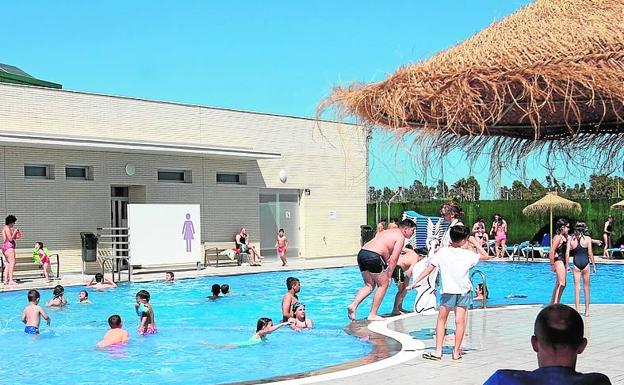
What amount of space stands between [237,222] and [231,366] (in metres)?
17.2

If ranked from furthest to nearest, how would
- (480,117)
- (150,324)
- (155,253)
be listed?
1. (155,253)
2. (150,324)
3. (480,117)

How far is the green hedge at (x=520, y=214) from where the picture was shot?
95.6ft

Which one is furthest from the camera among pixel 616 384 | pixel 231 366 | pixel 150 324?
pixel 150 324

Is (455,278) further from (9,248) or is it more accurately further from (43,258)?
(43,258)

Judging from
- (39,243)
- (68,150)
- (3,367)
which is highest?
(68,150)

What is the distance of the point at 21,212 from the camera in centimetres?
2127

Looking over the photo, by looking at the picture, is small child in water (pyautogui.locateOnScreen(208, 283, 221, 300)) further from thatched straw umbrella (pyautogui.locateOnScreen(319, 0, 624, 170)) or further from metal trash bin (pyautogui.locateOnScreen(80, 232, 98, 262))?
thatched straw umbrella (pyautogui.locateOnScreen(319, 0, 624, 170))

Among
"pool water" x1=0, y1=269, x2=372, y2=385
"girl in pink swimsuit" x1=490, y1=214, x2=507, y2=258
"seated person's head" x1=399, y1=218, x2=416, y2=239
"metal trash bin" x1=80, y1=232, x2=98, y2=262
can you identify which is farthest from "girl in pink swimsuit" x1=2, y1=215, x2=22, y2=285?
"girl in pink swimsuit" x1=490, y1=214, x2=507, y2=258

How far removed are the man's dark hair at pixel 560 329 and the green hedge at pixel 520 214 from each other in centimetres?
2606

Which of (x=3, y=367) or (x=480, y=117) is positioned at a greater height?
(x=480, y=117)

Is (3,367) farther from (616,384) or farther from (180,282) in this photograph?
(180,282)

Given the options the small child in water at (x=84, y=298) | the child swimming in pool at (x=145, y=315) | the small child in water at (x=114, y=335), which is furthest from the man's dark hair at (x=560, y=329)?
the small child in water at (x=84, y=298)

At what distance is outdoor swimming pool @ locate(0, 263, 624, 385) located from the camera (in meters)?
9.55

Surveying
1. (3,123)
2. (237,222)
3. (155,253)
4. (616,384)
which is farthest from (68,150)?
(616,384)
